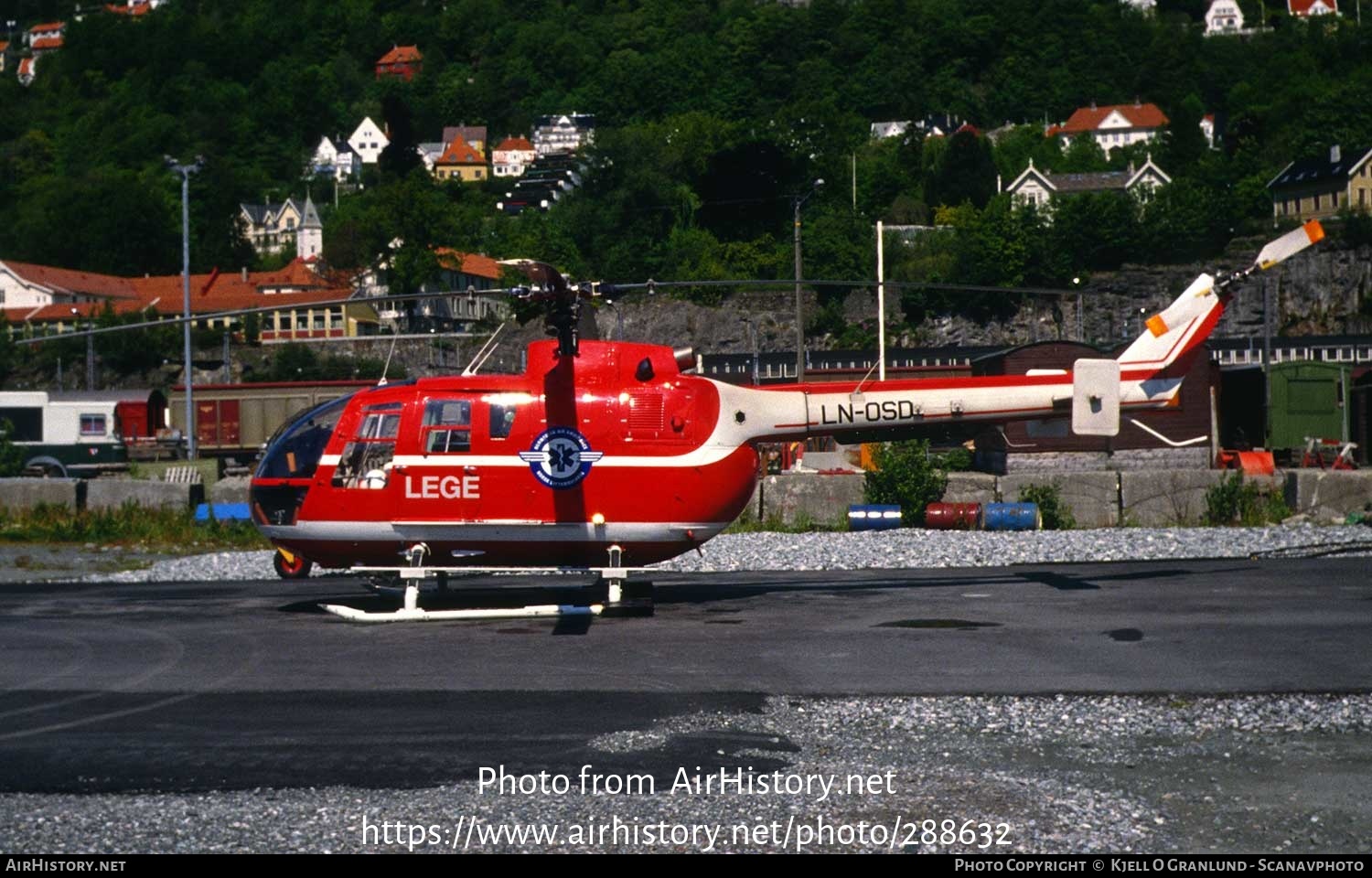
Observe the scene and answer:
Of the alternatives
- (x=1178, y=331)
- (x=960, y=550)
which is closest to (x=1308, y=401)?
(x=960, y=550)

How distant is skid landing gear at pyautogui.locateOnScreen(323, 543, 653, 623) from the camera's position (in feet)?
51.3

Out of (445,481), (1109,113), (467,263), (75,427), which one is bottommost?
(445,481)

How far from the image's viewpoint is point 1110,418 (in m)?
17.2

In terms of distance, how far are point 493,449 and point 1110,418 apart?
732cm

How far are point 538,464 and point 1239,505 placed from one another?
15089 millimetres

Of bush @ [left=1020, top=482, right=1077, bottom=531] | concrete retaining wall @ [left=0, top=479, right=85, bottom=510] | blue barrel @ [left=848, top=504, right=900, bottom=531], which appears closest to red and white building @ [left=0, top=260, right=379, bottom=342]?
concrete retaining wall @ [left=0, top=479, right=85, bottom=510]

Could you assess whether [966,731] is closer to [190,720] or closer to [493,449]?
[190,720]

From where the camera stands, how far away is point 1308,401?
141 feet

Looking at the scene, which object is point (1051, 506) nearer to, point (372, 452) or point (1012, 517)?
point (1012, 517)

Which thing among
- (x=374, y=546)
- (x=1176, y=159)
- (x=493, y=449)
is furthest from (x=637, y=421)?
(x=1176, y=159)

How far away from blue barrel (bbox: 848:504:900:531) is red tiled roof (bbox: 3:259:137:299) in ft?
384

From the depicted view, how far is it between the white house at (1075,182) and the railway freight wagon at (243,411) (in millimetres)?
100568

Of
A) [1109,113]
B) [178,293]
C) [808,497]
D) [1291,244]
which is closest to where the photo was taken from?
[1291,244]

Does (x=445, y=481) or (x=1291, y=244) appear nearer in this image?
(x=1291, y=244)
